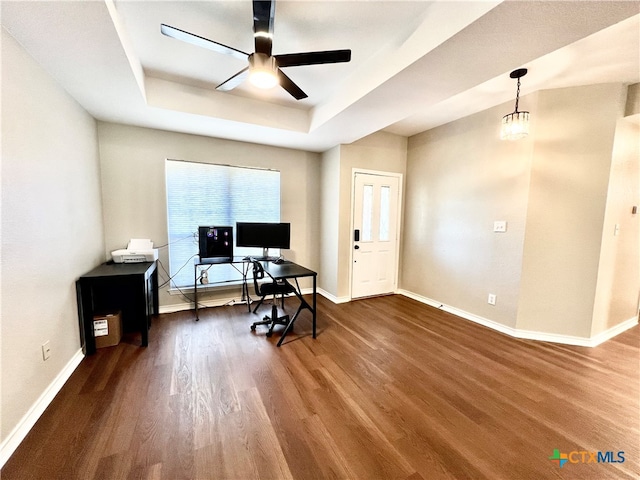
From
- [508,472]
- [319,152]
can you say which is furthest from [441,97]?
[508,472]

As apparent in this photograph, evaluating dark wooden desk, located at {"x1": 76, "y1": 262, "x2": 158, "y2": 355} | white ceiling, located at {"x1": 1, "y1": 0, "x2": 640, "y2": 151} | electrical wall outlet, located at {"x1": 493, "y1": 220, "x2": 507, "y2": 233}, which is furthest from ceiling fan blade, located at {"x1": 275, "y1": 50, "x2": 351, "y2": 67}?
electrical wall outlet, located at {"x1": 493, "y1": 220, "x2": 507, "y2": 233}

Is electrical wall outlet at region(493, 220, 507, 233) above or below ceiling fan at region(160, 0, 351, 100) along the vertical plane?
below

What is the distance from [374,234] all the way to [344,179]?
104cm

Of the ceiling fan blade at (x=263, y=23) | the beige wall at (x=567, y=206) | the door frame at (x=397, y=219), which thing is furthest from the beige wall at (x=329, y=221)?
the beige wall at (x=567, y=206)

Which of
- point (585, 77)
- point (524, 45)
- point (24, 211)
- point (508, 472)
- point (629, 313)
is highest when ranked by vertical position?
point (585, 77)

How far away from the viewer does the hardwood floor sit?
52.9 inches

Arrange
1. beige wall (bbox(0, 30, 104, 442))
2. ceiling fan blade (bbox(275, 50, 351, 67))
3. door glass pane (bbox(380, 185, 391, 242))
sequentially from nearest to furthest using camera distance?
beige wall (bbox(0, 30, 104, 442)), ceiling fan blade (bbox(275, 50, 351, 67)), door glass pane (bbox(380, 185, 391, 242))

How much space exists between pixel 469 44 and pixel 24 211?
9.92 ft

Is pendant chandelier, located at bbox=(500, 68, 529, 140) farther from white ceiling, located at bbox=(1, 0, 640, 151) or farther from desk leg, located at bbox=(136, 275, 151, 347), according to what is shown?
desk leg, located at bbox=(136, 275, 151, 347)

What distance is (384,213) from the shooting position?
4207mm

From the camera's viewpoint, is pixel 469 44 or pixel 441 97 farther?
pixel 441 97

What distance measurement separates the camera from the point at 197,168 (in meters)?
3.47

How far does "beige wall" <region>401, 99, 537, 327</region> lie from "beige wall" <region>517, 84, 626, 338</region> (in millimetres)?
124

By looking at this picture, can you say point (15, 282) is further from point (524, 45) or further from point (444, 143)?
point (444, 143)
